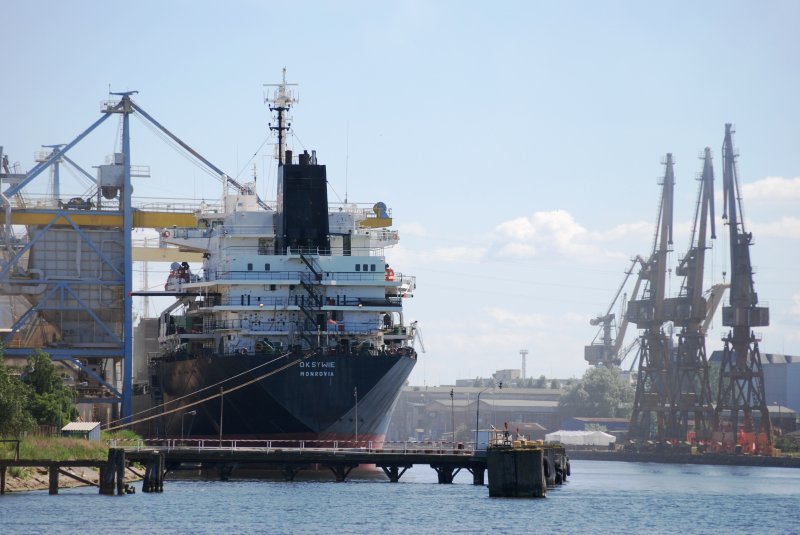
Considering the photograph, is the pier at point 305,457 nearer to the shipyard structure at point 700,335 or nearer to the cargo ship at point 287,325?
the cargo ship at point 287,325

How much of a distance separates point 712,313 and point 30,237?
9499cm

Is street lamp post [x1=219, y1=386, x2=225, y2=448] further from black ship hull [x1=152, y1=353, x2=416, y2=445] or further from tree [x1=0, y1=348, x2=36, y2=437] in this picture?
tree [x1=0, y1=348, x2=36, y2=437]

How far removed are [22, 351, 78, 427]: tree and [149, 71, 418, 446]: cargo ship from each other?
5.17 meters

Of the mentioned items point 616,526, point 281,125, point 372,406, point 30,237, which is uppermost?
point 281,125

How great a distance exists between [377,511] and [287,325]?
2272 cm

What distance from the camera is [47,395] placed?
3039 inches

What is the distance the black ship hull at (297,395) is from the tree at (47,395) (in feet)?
22.0

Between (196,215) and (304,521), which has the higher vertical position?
(196,215)

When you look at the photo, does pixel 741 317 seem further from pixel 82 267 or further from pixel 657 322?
pixel 82 267

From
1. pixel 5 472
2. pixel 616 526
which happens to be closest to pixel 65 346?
pixel 5 472

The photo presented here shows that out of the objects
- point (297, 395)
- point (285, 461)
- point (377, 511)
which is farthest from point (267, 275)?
point (377, 511)

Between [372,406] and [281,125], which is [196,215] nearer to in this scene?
[281,125]

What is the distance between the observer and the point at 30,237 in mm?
95438

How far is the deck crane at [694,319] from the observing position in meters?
157
